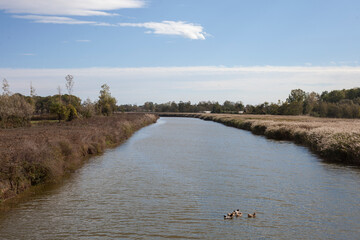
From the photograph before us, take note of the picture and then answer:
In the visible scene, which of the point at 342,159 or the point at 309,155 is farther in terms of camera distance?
the point at 309,155

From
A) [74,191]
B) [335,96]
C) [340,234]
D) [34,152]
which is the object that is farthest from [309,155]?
[335,96]

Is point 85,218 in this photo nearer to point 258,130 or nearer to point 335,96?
point 258,130

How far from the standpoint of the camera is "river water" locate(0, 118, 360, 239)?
10.1 metres

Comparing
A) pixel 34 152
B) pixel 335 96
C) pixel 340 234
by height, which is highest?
pixel 335 96

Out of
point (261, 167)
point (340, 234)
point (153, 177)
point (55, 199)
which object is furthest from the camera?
point (261, 167)

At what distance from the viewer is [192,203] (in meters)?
12.9

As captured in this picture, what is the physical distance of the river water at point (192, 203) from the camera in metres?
10.1

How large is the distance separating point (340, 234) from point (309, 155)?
17.7m

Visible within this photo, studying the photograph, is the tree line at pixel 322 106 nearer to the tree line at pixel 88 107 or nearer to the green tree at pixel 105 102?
the tree line at pixel 88 107

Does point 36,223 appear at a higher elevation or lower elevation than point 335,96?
lower

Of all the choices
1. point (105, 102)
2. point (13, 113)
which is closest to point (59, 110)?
point (13, 113)

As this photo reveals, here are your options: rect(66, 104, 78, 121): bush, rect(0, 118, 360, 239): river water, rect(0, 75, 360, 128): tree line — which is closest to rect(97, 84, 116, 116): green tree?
rect(0, 75, 360, 128): tree line

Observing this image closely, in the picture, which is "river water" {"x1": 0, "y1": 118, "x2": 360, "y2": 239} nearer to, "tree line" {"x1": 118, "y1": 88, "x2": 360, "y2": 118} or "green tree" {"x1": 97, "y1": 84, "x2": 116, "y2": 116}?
"green tree" {"x1": 97, "y1": 84, "x2": 116, "y2": 116}

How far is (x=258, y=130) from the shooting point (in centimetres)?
5081
